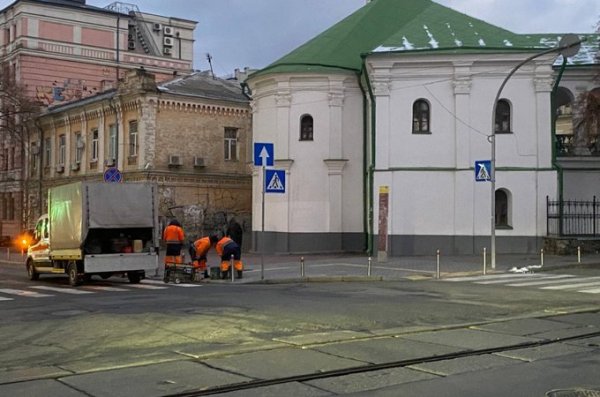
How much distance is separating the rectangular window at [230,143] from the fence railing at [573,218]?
19209mm

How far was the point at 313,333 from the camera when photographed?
1065 cm

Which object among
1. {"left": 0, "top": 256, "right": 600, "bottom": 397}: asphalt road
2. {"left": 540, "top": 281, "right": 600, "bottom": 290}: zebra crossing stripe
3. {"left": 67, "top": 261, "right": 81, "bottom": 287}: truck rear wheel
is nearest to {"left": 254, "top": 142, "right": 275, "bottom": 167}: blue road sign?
{"left": 0, "top": 256, "right": 600, "bottom": 397}: asphalt road

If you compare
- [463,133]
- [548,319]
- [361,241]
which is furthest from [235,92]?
[548,319]

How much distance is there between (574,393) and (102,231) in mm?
16728

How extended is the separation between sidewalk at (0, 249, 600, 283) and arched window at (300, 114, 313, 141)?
603 centimetres

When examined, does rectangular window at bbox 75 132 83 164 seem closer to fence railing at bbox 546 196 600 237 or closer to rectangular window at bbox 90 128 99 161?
rectangular window at bbox 90 128 99 161

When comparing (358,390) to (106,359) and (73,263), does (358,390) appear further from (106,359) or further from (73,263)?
(73,263)

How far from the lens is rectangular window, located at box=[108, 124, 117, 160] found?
136 ft

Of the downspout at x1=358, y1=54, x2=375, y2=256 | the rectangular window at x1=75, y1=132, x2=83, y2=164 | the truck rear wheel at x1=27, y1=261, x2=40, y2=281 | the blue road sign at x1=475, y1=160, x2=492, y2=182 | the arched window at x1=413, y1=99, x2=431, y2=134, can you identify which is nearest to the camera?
the truck rear wheel at x1=27, y1=261, x2=40, y2=281

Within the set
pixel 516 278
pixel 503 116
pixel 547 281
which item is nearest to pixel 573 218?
pixel 503 116

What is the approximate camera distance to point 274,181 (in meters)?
20.5

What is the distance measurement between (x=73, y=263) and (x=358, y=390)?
15102 millimetres

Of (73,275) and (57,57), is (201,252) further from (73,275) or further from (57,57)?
(57,57)

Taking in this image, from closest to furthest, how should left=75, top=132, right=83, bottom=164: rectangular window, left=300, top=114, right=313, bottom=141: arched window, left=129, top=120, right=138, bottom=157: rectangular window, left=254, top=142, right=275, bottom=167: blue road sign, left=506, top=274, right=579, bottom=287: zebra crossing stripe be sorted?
left=506, top=274, right=579, bottom=287: zebra crossing stripe < left=254, top=142, right=275, bottom=167: blue road sign < left=300, top=114, right=313, bottom=141: arched window < left=129, top=120, right=138, bottom=157: rectangular window < left=75, top=132, right=83, bottom=164: rectangular window
